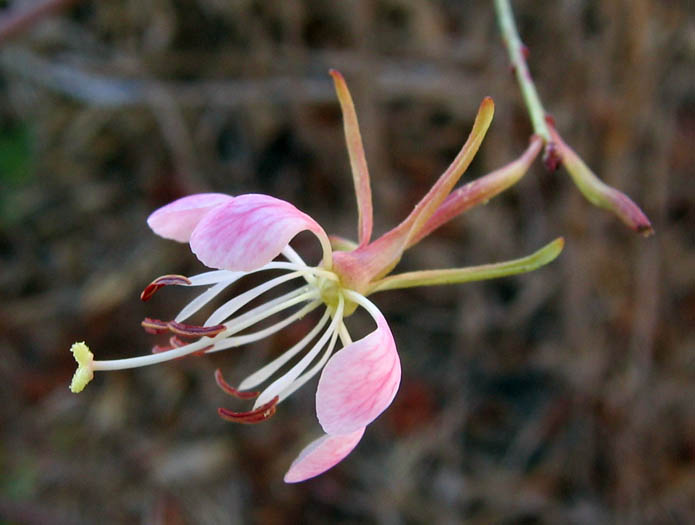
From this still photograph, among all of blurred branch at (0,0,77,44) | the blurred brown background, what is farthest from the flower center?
the blurred brown background

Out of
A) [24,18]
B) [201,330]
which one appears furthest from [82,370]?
[24,18]

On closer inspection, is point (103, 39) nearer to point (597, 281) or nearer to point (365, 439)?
point (365, 439)

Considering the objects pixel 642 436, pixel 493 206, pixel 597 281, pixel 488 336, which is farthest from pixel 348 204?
pixel 642 436

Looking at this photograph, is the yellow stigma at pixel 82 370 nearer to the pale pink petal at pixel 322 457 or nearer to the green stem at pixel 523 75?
the pale pink petal at pixel 322 457

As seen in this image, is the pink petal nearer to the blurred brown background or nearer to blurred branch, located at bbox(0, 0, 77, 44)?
blurred branch, located at bbox(0, 0, 77, 44)

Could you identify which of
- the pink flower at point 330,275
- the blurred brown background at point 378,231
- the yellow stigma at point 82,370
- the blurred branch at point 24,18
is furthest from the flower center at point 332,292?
the blurred brown background at point 378,231
